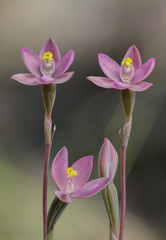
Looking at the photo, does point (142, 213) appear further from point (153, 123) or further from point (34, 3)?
point (34, 3)

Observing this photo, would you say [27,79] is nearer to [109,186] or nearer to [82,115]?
[109,186]

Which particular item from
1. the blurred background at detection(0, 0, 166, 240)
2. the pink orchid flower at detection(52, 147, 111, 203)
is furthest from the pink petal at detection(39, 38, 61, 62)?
the blurred background at detection(0, 0, 166, 240)

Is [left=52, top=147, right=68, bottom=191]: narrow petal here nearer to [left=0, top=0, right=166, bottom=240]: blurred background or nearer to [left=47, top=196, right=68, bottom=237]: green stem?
[left=47, top=196, right=68, bottom=237]: green stem

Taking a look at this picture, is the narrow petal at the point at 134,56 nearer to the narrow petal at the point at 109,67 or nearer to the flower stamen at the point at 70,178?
the narrow petal at the point at 109,67

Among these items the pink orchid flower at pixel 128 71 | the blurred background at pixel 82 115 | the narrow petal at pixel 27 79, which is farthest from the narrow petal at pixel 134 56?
the blurred background at pixel 82 115

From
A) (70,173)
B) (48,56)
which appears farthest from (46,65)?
(70,173)
